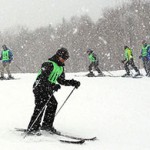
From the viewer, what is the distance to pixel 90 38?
57719mm

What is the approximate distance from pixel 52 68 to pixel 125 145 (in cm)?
194

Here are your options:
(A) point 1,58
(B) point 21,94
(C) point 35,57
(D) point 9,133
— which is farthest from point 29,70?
(D) point 9,133

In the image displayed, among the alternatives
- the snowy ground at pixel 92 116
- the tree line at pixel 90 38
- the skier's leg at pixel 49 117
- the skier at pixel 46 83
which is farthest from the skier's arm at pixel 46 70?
the tree line at pixel 90 38

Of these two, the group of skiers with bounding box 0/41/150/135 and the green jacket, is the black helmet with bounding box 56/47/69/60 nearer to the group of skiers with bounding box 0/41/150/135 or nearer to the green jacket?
the group of skiers with bounding box 0/41/150/135

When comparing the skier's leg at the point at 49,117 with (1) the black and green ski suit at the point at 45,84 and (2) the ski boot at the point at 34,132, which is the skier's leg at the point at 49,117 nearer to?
(1) the black and green ski suit at the point at 45,84

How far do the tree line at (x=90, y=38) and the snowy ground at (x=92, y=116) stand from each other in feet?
110

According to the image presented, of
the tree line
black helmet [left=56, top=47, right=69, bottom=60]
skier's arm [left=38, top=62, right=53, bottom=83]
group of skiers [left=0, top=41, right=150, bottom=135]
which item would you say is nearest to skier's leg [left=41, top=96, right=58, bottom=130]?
group of skiers [left=0, top=41, right=150, bottom=135]

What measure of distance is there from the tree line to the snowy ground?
110ft

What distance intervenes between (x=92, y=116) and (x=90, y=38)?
49.4m

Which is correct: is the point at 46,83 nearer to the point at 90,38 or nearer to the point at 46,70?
the point at 46,70

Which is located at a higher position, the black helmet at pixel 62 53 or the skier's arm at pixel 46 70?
the black helmet at pixel 62 53

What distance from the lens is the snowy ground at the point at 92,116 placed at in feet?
19.6

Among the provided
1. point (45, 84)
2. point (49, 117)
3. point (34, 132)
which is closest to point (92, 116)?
point (49, 117)

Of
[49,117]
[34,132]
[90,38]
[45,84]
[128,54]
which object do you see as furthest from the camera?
[90,38]
